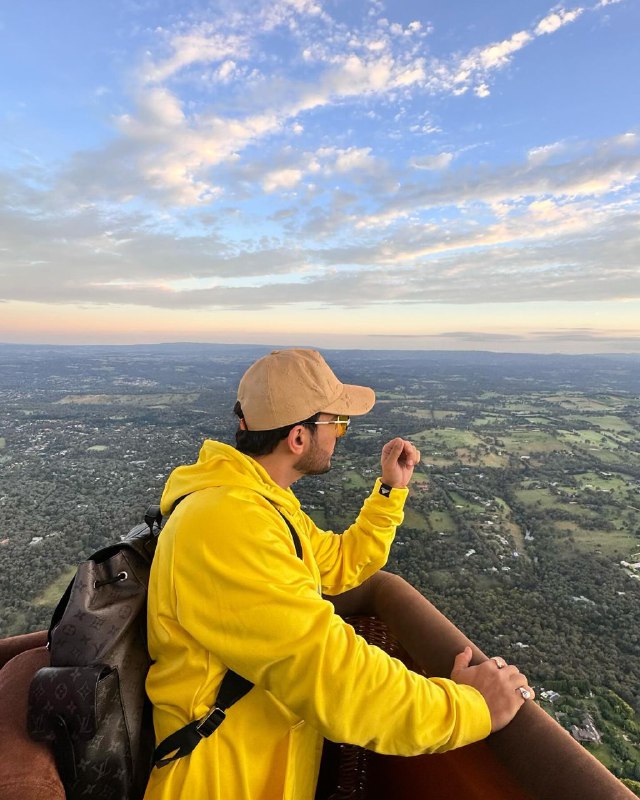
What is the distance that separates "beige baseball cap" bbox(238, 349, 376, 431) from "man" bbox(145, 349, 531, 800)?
0.19 meters

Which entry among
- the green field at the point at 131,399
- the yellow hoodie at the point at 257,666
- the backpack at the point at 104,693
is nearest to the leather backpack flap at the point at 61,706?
the backpack at the point at 104,693

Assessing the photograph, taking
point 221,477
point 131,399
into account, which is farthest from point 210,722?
point 131,399

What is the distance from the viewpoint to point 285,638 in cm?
100

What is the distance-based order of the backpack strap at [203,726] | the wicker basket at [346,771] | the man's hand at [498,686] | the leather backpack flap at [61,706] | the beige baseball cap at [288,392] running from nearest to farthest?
the leather backpack flap at [61,706] < the backpack strap at [203,726] < the man's hand at [498,686] < the beige baseball cap at [288,392] < the wicker basket at [346,771]

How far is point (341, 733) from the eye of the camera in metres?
1.03

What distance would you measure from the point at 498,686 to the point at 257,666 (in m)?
0.75

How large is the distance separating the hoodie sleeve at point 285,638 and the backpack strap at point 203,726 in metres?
0.12

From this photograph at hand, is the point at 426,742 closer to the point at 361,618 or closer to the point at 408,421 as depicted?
the point at 361,618

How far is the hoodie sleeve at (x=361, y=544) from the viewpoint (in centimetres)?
192

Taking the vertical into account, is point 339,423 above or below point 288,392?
below

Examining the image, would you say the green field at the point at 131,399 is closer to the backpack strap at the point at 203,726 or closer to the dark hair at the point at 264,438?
the dark hair at the point at 264,438

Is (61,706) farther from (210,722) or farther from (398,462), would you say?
(398,462)

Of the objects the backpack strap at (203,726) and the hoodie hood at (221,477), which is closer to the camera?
the backpack strap at (203,726)

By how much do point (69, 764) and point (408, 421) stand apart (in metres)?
51.8
